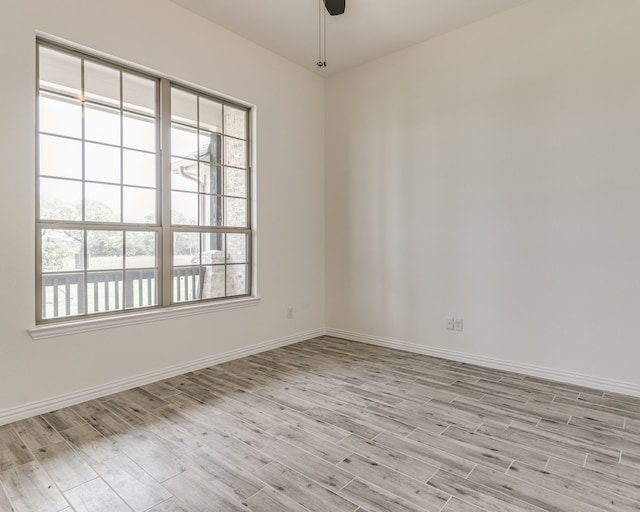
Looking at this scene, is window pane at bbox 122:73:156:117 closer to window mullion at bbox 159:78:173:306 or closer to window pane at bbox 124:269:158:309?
window mullion at bbox 159:78:173:306

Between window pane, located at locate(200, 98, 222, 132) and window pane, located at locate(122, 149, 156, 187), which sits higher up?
window pane, located at locate(200, 98, 222, 132)

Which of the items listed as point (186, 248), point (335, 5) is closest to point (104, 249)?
point (186, 248)

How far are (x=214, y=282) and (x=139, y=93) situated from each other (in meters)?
1.77

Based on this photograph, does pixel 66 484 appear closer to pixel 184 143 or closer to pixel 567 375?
pixel 184 143

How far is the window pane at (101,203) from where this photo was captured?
2.85m

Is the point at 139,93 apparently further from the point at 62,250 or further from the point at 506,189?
the point at 506,189

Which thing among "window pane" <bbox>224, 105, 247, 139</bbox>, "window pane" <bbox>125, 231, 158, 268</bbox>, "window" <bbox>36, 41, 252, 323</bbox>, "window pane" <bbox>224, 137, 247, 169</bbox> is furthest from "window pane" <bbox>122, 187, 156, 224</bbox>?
"window pane" <bbox>224, 105, 247, 139</bbox>

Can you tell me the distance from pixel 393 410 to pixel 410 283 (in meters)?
1.69

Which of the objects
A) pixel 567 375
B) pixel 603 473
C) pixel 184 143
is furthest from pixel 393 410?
pixel 184 143

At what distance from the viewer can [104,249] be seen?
9.66 feet

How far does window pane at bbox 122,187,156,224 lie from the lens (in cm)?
306

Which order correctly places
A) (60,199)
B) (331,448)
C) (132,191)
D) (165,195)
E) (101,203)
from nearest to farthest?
(331,448)
(60,199)
(101,203)
(132,191)
(165,195)

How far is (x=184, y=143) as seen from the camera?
3.45 meters

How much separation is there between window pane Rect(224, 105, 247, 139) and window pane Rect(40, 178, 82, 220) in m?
1.55
